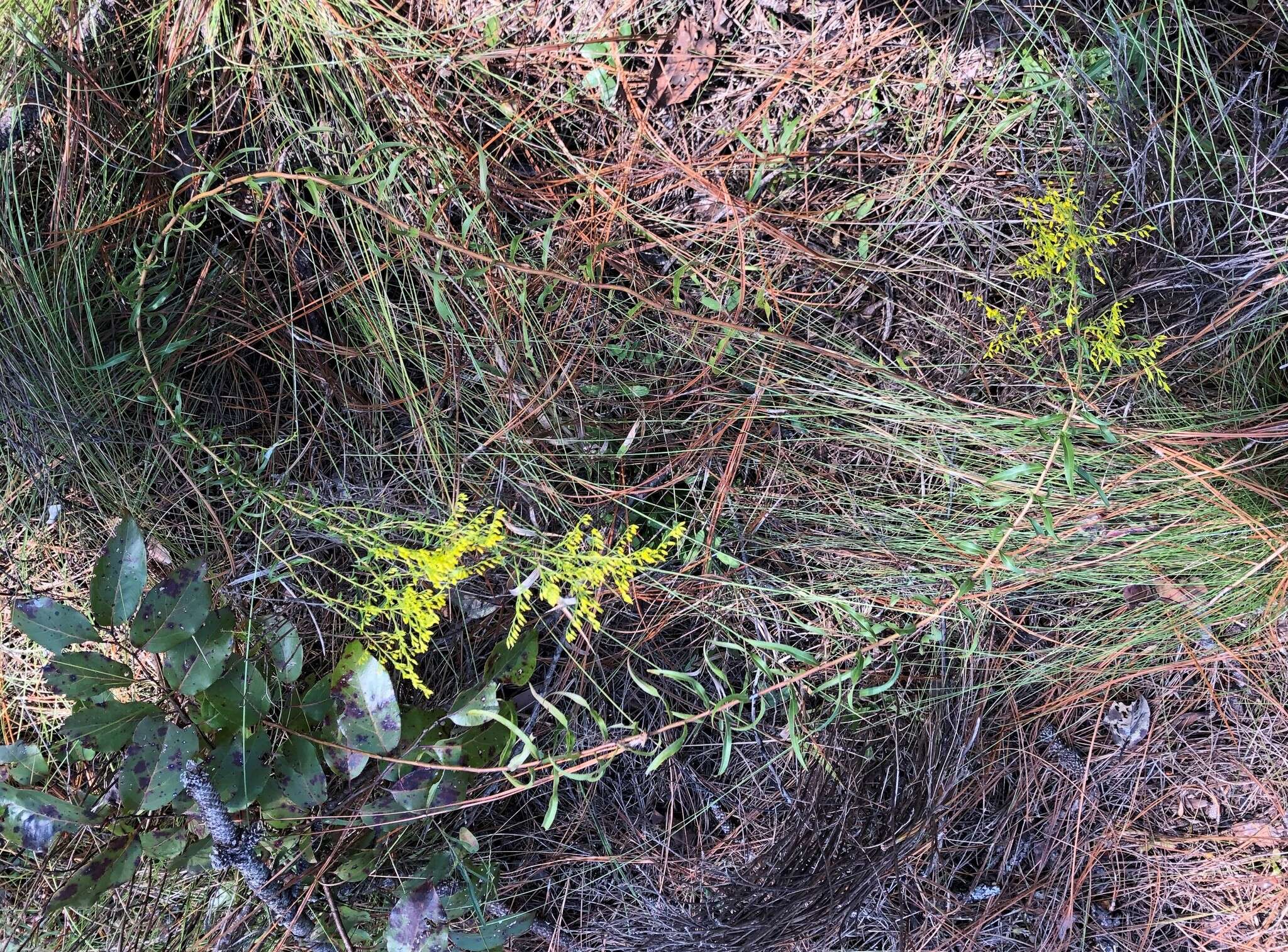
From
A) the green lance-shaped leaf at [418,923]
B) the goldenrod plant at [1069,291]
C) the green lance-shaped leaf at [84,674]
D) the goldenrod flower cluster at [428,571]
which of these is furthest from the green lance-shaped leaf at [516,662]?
the goldenrod plant at [1069,291]

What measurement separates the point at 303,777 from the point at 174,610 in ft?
1.36

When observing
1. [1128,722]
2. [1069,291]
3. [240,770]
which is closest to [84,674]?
[240,770]

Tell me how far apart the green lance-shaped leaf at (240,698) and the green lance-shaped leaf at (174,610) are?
0.13 m

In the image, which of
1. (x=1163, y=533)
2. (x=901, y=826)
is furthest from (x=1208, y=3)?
(x=901, y=826)

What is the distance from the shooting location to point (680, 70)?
189 centimetres

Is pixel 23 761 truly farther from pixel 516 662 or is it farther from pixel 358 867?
pixel 516 662

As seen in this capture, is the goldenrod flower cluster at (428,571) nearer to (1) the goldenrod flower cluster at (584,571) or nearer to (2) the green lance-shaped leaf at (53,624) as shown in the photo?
(1) the goldenrod flower cluster at (584,571)

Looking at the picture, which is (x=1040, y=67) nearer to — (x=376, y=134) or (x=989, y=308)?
(x=989, y=308)

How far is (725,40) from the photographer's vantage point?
6.19 feet

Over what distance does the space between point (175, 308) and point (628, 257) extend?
1.08 m

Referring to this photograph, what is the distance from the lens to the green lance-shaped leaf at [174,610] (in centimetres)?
151

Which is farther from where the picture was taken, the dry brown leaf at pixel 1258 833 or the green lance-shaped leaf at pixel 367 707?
the dry brown leaf at pixel 1258 833

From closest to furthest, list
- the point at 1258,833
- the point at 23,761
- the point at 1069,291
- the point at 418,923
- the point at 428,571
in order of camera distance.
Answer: the point at 428,571
the point at 418,923
the point at 23,761
the point at 1069,291
the point at 1258,833

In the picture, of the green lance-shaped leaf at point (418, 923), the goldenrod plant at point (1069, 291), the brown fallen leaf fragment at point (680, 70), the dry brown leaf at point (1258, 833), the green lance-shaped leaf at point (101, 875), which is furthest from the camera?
the dry brown leaf at point (1258, 833)
